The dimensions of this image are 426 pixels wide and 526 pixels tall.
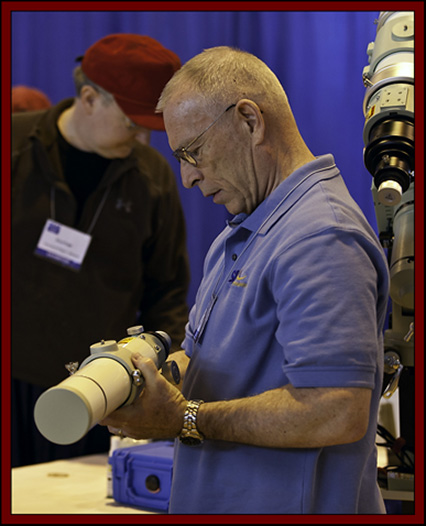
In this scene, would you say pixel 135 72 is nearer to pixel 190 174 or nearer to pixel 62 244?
pixel 62 244

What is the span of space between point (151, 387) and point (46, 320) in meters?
1.36

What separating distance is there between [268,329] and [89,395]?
29cm

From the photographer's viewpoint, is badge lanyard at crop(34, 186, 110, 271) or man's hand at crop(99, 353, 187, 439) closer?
man's hand at crop(99, 353, 187, 439)

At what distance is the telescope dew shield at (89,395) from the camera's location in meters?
0.83

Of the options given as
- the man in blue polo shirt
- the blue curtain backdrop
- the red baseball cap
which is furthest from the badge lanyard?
the man in blue polo shirt

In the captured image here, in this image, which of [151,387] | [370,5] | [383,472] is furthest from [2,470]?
[370,5]

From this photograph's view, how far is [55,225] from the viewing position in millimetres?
2283

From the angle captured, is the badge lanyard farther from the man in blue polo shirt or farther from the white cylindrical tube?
the white cylindrical tube

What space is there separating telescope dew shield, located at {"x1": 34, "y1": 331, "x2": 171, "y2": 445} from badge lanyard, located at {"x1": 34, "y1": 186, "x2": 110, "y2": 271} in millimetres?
1278

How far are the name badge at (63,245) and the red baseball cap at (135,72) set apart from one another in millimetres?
436

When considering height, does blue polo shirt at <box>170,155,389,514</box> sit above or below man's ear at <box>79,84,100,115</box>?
below

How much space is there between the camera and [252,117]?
108cm

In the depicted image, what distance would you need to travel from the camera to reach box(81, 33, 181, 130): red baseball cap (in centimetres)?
206

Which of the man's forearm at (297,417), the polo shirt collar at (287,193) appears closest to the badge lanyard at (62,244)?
the polo shirt collar at (287,193)
